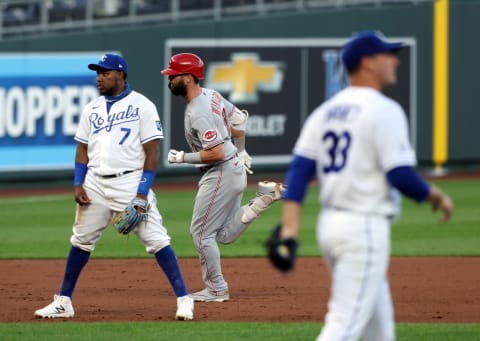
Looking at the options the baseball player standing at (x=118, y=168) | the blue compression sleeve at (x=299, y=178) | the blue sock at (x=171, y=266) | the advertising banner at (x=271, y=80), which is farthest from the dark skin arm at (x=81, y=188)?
the advertising banner at (x=271, y=80)

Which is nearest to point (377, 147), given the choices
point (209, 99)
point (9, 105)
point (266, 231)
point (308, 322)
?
point (308, 322)

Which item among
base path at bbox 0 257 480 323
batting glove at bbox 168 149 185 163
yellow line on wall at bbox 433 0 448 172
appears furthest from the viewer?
yellow line on wall at bbox 433 0 448 172

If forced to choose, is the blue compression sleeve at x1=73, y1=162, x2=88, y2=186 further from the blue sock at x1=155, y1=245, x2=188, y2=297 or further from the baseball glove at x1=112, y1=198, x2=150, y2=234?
the blue sock at x1=155, y1=245, x2=188, y2=297

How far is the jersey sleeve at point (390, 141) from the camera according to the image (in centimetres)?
498

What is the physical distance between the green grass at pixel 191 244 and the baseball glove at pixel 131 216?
67cm

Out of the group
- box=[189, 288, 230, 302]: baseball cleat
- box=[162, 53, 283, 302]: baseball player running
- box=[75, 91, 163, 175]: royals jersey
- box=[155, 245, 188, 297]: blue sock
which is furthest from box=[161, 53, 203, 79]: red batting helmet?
box=[189, 288, 230, 302]: baseball cleat

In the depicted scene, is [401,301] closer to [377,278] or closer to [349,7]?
[377,278]

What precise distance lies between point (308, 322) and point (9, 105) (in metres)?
11.9

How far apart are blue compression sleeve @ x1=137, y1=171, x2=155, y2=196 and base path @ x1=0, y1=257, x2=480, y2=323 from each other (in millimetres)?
940

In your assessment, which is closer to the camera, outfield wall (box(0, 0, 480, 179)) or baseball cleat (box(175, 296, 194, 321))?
baseball cleat (box(175, 296, 194, 321))

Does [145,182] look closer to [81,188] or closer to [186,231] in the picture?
[81,188]

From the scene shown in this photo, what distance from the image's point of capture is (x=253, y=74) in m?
21.2

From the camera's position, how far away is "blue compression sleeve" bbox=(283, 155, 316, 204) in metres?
5.09

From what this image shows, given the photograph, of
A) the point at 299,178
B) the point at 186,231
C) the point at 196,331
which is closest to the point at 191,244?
the point at 186,231
